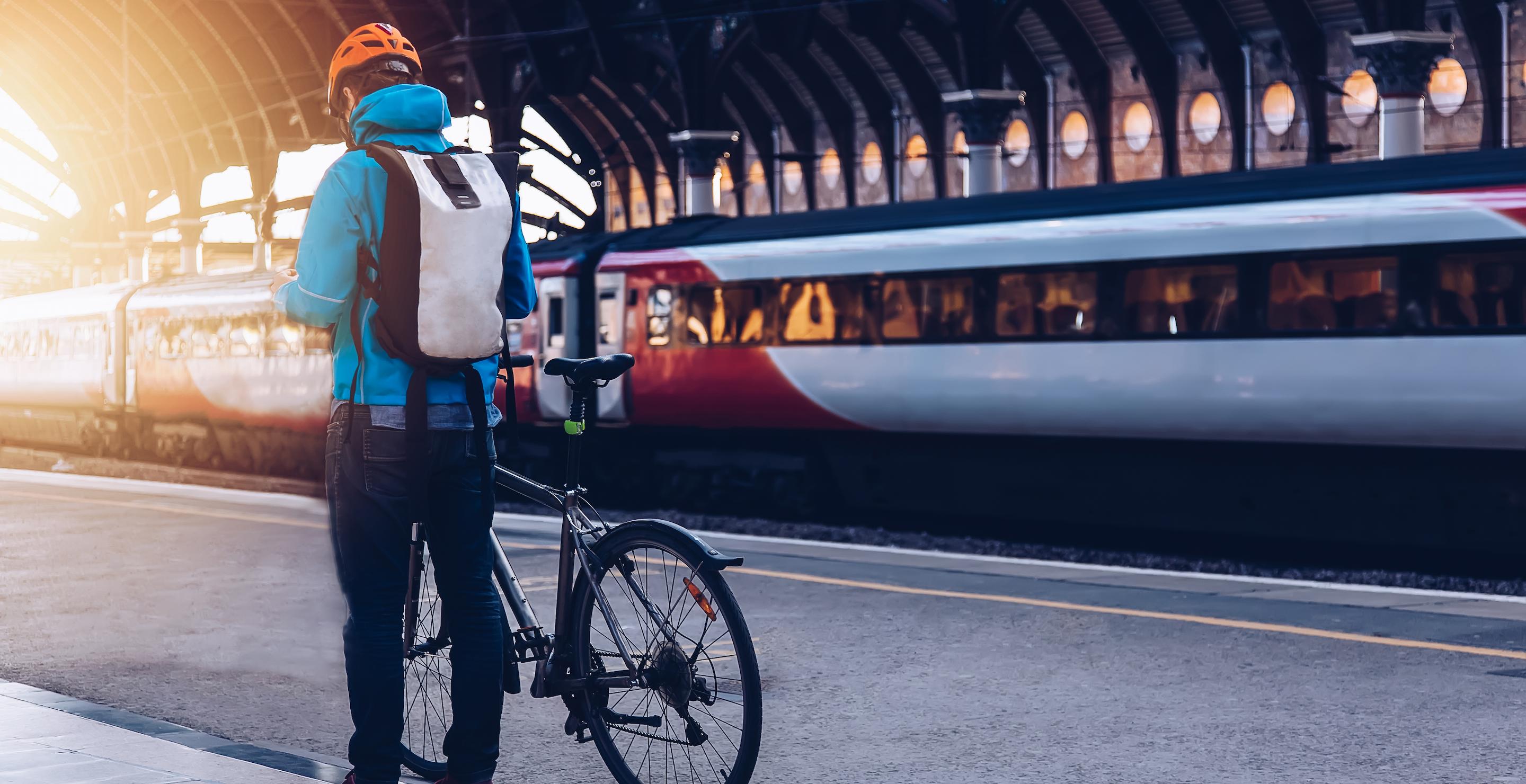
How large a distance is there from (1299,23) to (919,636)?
26.7m

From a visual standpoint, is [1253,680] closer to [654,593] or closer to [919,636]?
[919,636]

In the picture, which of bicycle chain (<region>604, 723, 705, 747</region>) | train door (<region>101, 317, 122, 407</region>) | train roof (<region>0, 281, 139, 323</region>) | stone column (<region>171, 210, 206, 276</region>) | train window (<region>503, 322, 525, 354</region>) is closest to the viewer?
bicycle chain (<region>604, 723, 705, 747</region>)

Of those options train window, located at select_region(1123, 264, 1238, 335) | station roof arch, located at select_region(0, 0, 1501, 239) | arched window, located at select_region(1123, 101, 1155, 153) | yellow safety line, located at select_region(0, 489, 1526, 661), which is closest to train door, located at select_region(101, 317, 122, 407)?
station roof arch, located at select_region(0, 0, 1501, 239)

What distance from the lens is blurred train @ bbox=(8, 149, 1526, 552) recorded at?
12.1m

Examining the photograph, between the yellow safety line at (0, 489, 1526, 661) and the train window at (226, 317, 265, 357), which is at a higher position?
the train window at (226, 317, 265, 357)

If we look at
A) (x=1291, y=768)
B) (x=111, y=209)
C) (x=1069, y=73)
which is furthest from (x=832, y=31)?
(x=1291, y=768)

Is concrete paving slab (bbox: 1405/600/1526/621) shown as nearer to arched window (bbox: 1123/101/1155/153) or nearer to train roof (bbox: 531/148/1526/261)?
train roof (bbox: 531/148/1526/261)

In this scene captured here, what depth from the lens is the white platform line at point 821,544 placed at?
9.21 meters

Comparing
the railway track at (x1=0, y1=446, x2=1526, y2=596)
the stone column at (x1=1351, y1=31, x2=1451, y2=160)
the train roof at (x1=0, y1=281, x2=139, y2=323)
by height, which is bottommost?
the railway track at (x1=0, y1=446, x2=1526, y2=596)

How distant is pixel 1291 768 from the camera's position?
17.6ft

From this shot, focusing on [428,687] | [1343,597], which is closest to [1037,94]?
[1343,597]

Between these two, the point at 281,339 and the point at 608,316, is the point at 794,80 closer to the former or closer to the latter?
the point at 281,339

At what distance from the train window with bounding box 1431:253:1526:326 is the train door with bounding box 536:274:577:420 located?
9.77 metres

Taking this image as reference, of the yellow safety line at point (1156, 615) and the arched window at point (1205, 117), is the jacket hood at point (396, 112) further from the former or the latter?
the arched window at point (1205, 117)
